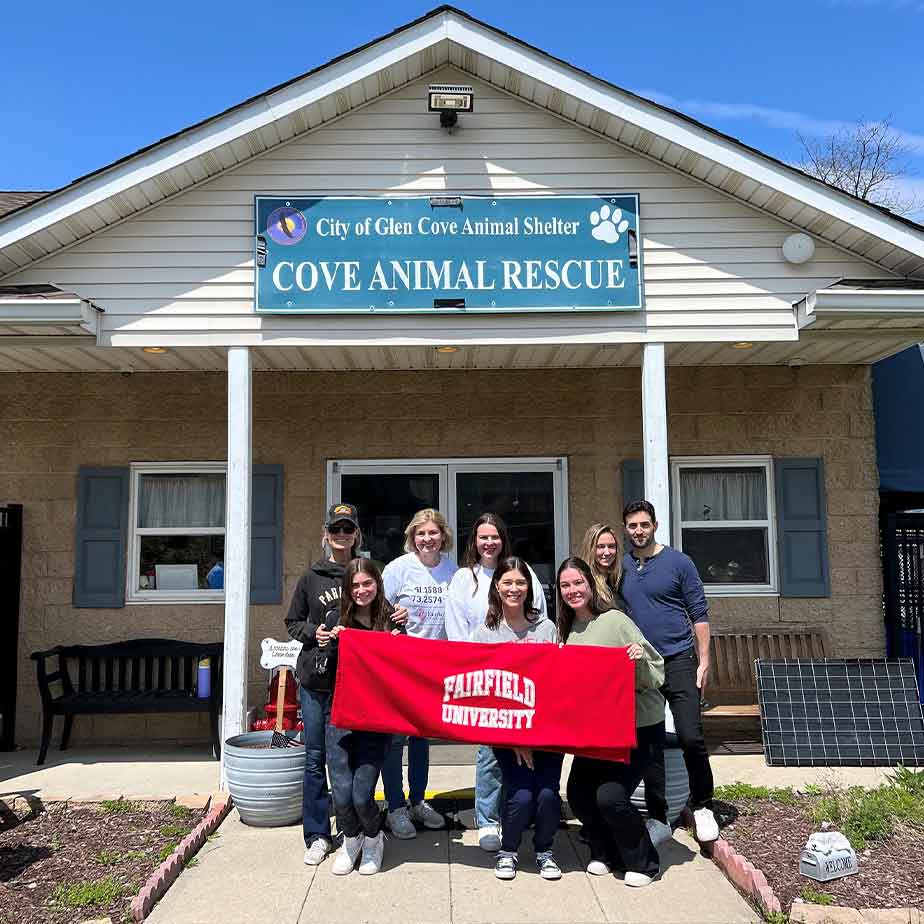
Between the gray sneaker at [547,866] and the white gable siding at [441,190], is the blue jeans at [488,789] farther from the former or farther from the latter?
the white gable siding at [441,190]

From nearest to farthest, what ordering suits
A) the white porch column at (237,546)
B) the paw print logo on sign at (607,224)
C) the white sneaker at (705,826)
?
the white sneaker at (705,826), the white porch column at (237,546), the paw print logo on sign at (607,224)

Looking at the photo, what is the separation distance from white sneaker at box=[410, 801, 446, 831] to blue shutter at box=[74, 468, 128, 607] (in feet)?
12.7

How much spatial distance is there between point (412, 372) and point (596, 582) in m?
3.93

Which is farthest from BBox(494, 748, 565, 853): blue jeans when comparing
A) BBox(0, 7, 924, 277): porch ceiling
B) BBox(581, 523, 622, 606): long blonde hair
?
BBox(0, 7, 924, 277): porch ceiling

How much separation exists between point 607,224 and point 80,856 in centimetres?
532

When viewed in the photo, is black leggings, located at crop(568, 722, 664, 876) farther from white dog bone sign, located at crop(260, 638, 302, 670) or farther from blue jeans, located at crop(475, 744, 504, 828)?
white dog bone sign, located at crop(260, 638, 302, 670)

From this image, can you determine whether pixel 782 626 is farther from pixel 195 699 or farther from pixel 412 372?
pixel 195 699

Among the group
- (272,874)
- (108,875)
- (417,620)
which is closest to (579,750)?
(417,620)

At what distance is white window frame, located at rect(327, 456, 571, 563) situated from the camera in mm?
8070

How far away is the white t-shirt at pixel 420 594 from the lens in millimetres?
5176

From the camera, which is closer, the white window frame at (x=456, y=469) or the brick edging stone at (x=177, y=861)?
the brick edging stone at (x=177, y=861)

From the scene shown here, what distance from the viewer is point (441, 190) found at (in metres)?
6.61

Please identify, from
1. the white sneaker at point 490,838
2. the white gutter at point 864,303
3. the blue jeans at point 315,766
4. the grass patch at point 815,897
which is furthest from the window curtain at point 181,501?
the grass patch at point 815,897

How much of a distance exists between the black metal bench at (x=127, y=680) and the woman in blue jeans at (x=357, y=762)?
9.59ft
